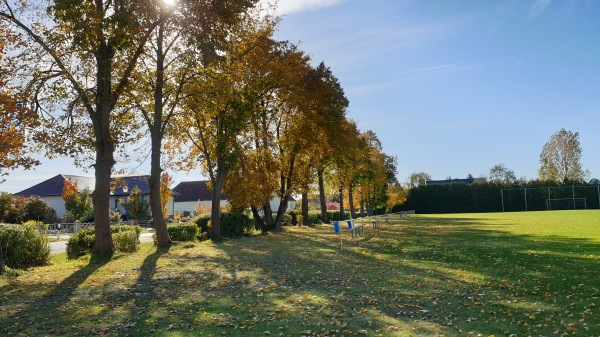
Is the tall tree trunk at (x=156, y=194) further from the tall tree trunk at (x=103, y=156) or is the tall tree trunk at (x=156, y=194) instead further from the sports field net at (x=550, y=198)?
the sports field net at (x=550, y=198)

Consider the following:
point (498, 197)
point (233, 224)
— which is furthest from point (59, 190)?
point (498, 197)

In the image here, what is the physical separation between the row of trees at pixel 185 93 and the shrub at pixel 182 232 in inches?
38.6

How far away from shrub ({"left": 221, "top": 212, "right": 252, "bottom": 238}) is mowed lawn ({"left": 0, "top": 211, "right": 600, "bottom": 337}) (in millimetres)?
10124

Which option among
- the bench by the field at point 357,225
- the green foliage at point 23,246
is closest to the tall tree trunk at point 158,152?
the green foliage at point 23,246

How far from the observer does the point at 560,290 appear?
8.12 m

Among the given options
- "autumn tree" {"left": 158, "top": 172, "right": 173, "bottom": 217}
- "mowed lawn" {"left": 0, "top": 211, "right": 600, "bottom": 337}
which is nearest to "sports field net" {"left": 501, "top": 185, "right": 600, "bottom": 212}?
"autumn tree" {"left": 158, "top": 172, "right": 173, "bottom": 217}

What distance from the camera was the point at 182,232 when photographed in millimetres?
21641

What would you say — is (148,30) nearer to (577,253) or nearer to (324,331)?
(324,331)

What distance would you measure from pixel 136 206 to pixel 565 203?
189ft

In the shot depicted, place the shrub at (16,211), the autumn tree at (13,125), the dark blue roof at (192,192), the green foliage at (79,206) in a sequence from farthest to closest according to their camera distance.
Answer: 1. the dark blue roof at (192,192)
2. the green foliage at (79,206)
3. the shrub at (16,211)
4. the autumn tree at (13,125)

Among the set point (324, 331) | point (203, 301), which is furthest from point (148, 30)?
point (324, 331)

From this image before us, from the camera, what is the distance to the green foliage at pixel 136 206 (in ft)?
142

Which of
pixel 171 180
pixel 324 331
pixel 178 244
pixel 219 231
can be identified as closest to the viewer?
pixel 324 331

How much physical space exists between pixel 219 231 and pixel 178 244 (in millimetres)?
3504
